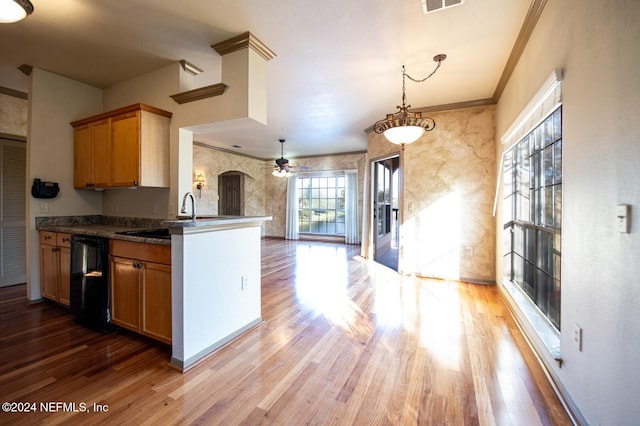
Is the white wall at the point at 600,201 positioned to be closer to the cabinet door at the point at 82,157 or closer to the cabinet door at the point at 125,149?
the cabinet door at the point at 125,149

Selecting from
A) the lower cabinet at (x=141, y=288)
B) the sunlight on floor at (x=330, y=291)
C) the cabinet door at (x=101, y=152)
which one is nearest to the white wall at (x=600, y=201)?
the sunlight on floor at (x=330, y=291)

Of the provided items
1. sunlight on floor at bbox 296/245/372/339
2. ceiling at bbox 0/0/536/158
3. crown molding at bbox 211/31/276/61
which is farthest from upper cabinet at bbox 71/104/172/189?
sunlight on floor at bbox 296/245/372/339

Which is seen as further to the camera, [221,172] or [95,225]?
→ [221,172]

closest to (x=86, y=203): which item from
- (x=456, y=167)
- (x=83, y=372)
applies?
(x=83, y=372)

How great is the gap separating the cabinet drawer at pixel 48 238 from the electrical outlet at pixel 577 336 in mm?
4672

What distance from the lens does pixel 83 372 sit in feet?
6.17

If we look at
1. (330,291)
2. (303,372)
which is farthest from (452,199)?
(303,372)

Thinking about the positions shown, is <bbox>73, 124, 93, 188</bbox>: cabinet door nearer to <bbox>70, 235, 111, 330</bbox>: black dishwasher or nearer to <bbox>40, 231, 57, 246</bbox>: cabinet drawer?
<bbox>40, 231, 57, 246</bbox>: cabinet drawer

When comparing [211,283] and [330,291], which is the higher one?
[211,283]

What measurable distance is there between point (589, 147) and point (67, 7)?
12.5 ft

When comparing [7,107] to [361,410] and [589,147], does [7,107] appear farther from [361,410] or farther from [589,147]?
[589,147]

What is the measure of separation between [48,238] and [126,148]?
1.43 meters

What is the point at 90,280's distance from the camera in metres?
2.50

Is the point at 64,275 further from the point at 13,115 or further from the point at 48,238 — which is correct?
the point at 13,115
